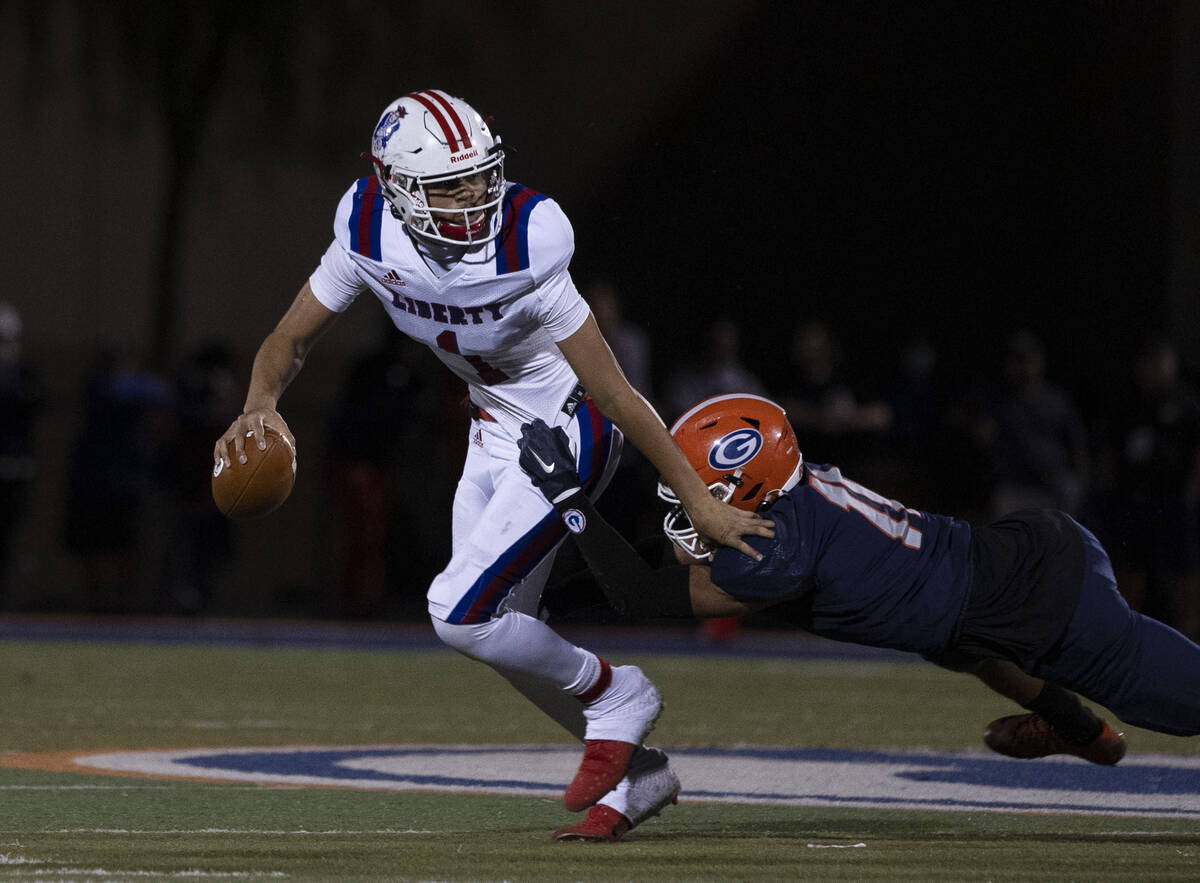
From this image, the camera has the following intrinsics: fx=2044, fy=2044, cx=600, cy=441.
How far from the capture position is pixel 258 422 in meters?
4.98

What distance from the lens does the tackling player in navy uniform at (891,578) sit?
4.62 meters

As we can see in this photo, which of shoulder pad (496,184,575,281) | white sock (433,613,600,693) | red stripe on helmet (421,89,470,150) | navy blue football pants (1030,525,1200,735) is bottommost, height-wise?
white sock (433,613,600,693)

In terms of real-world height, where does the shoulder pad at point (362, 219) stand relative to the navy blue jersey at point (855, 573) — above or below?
above

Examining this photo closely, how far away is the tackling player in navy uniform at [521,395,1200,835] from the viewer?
4.62 meters

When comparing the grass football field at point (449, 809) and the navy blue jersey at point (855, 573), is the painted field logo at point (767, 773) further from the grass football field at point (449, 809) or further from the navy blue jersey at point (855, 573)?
the navy blue jersey at point (855, 573)

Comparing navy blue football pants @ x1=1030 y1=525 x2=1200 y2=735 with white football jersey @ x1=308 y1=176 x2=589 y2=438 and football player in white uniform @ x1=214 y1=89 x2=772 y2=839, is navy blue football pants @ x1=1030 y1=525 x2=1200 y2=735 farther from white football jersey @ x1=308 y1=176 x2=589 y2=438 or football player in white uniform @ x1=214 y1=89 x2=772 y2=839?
white football jersey @ x1=308 y1=176 x2=589 y2=438

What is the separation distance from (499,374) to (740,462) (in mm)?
730

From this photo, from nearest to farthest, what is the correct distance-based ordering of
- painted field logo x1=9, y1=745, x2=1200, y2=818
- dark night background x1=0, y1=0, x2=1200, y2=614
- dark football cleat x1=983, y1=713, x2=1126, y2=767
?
1. dark football cleat x1=983, y1=713, x2=1126, y2=767
2. painted field logo x1=9, y1=745, x2=1200, y2=818
3. dark night background x1=0, y1=0, x2=1200, y2=614

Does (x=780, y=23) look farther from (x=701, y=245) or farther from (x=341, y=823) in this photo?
(x=341, y=823)

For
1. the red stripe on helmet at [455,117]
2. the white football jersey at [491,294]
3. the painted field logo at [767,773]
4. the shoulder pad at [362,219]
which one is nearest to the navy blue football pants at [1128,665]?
the painted field logo at [767,773]

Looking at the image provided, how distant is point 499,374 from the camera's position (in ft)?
17.0

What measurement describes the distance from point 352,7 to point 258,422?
13627mm

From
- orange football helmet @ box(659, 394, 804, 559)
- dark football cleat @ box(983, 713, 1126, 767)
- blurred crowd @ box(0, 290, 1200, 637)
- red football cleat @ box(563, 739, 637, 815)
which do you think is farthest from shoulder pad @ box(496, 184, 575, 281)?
blurred crowd @ box(0, 290, 1200, 637)

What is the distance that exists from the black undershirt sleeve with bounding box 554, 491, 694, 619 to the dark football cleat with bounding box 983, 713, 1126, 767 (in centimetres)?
116
